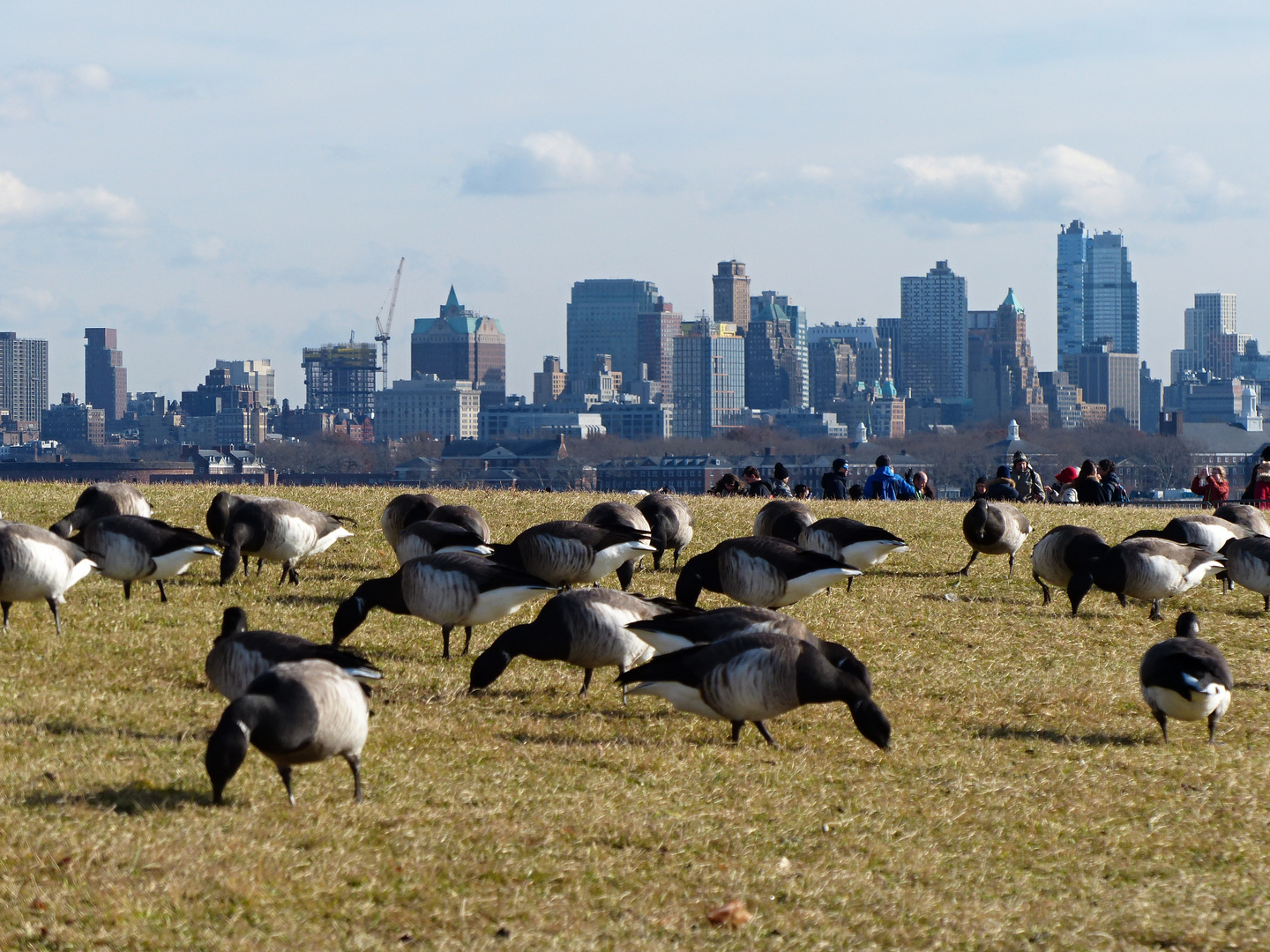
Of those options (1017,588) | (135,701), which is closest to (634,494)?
(1017,588)

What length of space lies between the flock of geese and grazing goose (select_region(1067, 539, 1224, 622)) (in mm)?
24

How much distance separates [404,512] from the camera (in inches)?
757

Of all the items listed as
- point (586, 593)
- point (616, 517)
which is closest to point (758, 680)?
point (586, 593)

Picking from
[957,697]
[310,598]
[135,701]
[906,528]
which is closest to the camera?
[135,701]

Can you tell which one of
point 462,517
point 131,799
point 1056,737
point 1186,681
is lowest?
point 1056,737

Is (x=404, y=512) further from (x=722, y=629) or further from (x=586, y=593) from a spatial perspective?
(x=722, y=629)

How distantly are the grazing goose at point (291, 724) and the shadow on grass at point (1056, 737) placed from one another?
5.40m

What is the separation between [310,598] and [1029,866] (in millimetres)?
9479

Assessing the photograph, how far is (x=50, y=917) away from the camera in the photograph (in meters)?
7.11

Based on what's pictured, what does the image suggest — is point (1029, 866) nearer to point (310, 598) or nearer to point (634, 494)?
point (310, 598)

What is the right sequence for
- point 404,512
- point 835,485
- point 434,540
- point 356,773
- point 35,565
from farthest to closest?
point 835,485, point 404,512, point 434,540, point 35,565, point 356,773

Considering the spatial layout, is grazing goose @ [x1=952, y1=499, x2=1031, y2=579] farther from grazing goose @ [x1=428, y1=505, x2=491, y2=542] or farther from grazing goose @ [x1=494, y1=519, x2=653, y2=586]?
grazing goose @ [x1=428, y1=505, x2=491, y2=542]

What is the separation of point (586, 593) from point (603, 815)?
3.24 meters

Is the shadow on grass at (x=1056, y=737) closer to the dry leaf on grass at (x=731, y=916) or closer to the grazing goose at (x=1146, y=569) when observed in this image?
the dry leaf on grass at (x=731, y=916)
